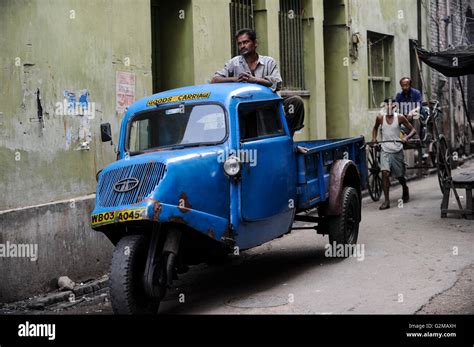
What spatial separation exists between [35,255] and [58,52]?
253cm

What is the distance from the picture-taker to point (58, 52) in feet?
32.8

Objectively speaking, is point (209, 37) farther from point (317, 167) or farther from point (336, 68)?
point (336, 68)

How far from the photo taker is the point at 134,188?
23.8 ft

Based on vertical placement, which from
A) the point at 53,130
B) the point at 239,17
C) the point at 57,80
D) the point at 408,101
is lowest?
the point at 53,130

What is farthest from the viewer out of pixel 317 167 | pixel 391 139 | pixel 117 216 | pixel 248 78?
pixel 391 139

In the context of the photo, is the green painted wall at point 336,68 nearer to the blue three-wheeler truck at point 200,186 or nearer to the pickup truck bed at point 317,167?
the pickup truck bed at point 317,167

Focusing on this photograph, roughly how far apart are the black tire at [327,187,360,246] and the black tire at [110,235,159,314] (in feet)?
10.4

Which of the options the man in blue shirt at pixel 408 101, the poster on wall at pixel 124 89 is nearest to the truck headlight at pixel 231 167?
the poster on wall at pixel 124 89

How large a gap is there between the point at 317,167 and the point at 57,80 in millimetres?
3242

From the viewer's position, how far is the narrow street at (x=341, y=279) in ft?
25.4

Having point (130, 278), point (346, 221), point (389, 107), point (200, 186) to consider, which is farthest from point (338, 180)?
point (389, 107)

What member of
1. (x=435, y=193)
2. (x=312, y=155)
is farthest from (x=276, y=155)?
(x=435, y=193)

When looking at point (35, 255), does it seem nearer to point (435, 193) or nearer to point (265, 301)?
point (265, 301)
